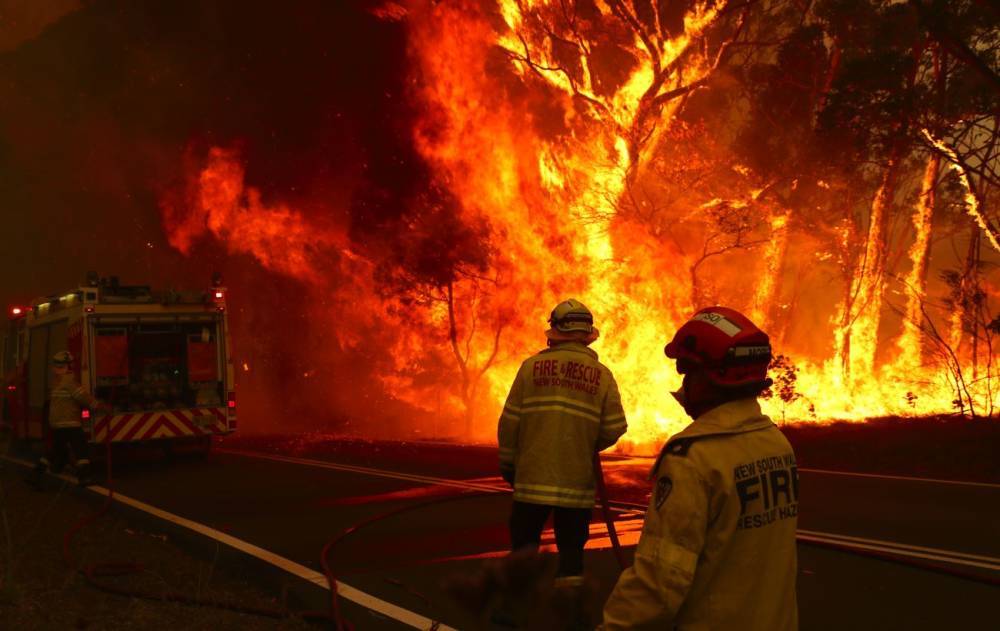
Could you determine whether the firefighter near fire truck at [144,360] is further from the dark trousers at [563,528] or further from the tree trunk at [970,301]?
the tree trunk at [970,301]

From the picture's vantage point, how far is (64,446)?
1253 cm

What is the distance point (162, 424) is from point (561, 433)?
424 inches

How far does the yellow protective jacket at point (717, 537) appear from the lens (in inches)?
87.0

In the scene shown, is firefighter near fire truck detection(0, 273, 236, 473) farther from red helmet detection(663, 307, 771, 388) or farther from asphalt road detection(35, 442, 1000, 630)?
red helmet detection(663, 307, 771, 388)

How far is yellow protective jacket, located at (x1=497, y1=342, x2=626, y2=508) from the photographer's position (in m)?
4.70

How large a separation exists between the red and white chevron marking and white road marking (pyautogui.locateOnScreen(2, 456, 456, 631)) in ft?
10.8

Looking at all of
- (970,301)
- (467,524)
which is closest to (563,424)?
(467,524)

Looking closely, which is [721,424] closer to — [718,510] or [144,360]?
[718,510]

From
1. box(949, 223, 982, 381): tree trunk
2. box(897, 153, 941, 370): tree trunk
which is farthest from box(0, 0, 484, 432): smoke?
box(949, 223, 982, 381): tree trunk

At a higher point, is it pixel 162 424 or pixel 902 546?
pixel 162 424

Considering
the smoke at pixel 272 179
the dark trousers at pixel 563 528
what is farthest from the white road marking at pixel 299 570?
the smoke at pixel 272 179

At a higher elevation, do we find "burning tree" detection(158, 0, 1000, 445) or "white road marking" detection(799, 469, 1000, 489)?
"burning tree" detection(158, 0, 1000, 445)

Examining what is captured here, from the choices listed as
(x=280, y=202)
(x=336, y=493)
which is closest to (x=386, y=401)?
(x=280, y=202)

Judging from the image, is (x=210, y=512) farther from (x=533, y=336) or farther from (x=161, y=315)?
(x=533, y=336)
